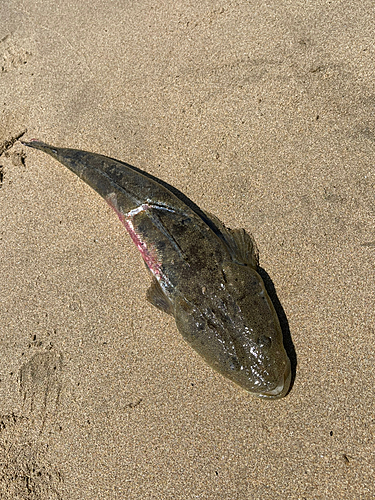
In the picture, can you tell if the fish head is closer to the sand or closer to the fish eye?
the fish eye

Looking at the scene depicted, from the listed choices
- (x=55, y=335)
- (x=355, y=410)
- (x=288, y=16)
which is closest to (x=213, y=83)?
(x=288, y=16)

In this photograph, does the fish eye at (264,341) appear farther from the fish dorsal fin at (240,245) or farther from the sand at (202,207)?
the fish dorsal fin at (240,245)

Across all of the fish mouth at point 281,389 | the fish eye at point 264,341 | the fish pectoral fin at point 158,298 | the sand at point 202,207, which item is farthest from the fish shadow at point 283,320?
the fish pectoral fin at point 158,298

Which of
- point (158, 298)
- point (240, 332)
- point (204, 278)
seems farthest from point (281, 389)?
point (158, 298)

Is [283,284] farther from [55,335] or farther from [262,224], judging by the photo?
[55,335]

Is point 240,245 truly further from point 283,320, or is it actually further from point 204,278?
point 283,320

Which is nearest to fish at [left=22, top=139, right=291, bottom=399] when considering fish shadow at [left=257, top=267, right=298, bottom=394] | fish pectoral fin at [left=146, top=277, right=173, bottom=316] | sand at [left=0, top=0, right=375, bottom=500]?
fish pectoral fin at [left=146, top=277, right=173, bottom=316]

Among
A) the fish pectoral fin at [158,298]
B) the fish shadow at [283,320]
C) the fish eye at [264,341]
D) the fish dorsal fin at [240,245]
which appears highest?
the fish pectoral fin at [158,298]
